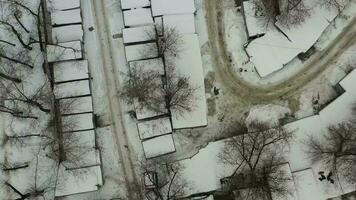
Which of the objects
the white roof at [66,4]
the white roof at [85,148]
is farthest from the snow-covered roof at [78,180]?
the white roof at [66,4]

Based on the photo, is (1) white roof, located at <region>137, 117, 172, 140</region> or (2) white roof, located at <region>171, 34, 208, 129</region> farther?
(2) white roof, located at <region>171, 34, 208, 129</region>

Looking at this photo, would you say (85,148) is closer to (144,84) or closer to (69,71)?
(69,71)

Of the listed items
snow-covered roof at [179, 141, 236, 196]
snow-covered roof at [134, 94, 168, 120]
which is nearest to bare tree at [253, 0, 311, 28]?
snow-covered roof at [134, 94, 168, 120]

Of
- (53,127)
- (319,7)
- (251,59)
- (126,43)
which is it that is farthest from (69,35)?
(319,7)

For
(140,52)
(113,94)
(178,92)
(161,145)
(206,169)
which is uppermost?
(140,52)

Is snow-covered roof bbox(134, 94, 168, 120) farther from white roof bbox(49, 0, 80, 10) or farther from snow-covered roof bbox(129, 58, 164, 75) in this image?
white roof bbox(49, 0, 80, 10)

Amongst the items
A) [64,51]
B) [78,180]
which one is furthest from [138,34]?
[78,180]
